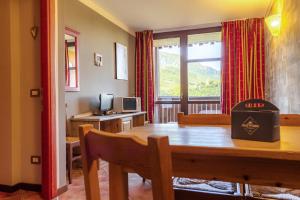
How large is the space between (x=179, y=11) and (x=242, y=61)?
5.57 ft

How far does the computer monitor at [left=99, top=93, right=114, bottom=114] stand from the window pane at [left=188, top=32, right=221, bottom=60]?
7.50 ft

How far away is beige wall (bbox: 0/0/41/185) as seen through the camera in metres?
2.56

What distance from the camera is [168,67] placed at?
603 centimetres

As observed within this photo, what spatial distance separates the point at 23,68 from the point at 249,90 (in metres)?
4.21

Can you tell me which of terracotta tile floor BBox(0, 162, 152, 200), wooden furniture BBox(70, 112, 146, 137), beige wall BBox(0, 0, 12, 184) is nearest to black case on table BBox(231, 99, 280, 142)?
terracotta tile floor BBox(0, 162, 152, 200)

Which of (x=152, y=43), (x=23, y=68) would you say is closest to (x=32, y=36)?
(x=23, y=68)

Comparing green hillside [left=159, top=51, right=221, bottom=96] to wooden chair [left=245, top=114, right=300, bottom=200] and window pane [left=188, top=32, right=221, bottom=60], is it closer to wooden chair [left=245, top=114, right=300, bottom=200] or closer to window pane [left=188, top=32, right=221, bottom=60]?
window pane [left=188, top=32, right=221, bottom=60]

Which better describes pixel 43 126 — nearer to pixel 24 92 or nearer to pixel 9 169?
pixel 24 92

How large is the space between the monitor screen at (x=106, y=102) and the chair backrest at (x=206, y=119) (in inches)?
101

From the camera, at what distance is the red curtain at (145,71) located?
19.1 feet

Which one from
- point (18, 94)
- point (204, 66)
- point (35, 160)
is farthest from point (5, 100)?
point (204, 66)

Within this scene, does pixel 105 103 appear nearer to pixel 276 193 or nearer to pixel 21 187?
pixel 21 187

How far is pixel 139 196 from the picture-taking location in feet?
7.95

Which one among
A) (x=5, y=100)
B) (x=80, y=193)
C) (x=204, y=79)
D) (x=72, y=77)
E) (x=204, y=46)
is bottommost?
(x=80, y=193)
